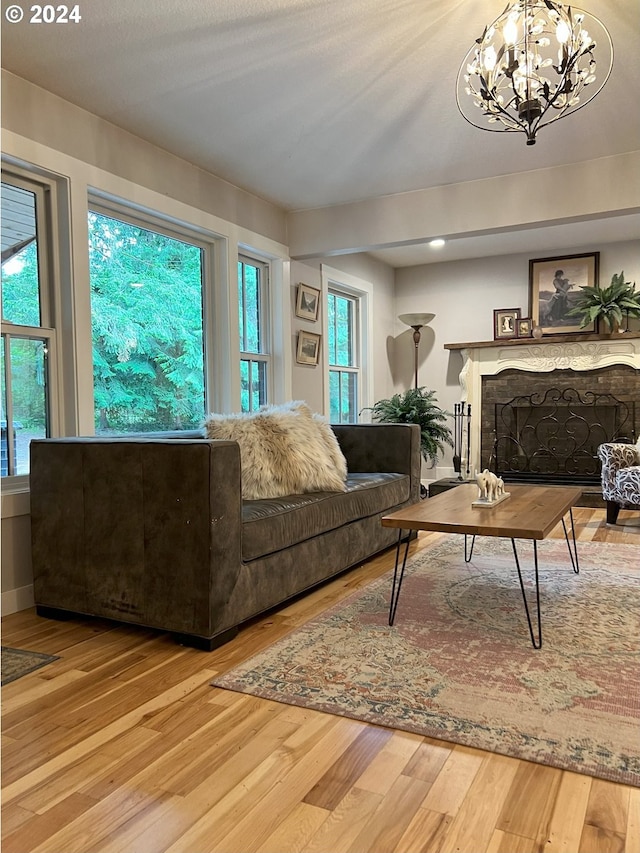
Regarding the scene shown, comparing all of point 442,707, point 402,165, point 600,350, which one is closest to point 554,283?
point 600,350

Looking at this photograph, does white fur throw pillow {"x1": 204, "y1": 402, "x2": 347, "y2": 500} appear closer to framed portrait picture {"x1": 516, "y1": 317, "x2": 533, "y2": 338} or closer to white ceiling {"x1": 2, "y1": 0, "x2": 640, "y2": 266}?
white ceiling {"x1": 2, "y1": 0, "x2": 640, "y2": 266}

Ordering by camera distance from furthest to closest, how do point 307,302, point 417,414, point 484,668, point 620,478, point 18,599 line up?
1. point 417,414
2. point 307,302
3. point 620,478
4. point 18,599
5. point 484,668

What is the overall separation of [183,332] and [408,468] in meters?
1.67

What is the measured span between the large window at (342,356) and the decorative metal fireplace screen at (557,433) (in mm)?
1470

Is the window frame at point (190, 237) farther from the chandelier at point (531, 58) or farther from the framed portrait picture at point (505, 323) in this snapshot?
the framed portrait picture at point (505, 323)

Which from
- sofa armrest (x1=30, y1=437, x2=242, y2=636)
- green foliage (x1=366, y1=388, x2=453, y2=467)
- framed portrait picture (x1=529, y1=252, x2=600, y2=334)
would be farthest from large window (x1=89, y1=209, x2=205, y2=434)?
framed portrait picture (x1=529, y1=252, x2=600, y2=334)

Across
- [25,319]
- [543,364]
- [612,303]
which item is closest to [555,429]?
[543,364]

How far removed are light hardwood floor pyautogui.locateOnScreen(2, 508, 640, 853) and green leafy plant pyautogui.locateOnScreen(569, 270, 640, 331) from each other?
4781 mm

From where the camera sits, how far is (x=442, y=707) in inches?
70.3

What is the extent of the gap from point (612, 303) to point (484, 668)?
14.5ft

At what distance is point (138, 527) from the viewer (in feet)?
7.60

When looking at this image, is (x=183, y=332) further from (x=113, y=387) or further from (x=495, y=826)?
(x=495, y=826)

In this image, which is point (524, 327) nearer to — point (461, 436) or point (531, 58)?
point (461, 436)

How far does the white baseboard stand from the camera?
2.67 metres
